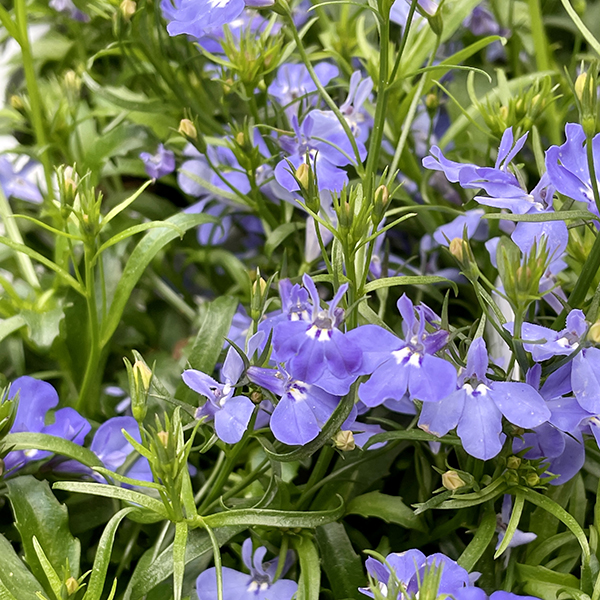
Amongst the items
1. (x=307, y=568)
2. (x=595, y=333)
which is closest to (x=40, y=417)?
(x=307, y=568)

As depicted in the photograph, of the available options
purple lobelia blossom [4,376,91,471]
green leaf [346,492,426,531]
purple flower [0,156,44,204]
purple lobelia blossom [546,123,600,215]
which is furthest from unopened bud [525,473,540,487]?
purple flower [0,156,44,204]

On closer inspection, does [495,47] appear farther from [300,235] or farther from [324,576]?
[324,576]

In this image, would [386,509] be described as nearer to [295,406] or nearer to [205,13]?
[295,406]

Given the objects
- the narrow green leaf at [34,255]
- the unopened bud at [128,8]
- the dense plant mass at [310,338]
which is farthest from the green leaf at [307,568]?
the unopened bud at [128,8]

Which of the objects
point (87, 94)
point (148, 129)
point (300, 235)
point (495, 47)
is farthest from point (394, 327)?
point (87, 94)

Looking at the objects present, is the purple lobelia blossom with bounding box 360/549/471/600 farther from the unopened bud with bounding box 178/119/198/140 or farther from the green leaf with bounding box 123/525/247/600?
the unopened bud with bounding box 178/119/198/140

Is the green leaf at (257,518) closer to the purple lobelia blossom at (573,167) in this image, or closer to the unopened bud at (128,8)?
the purple lobelia blossom at (573,167)
